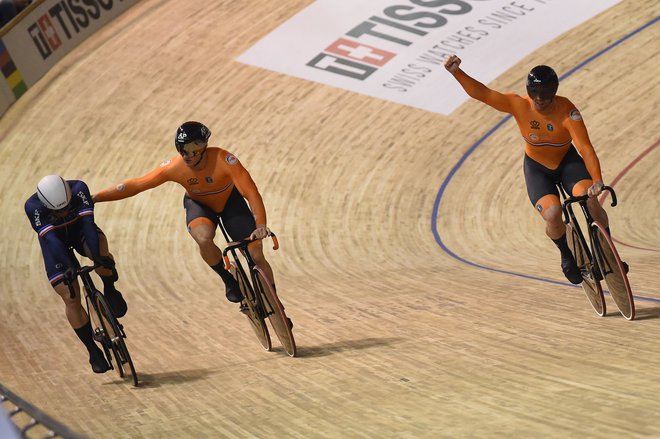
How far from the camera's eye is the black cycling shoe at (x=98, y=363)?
522cm

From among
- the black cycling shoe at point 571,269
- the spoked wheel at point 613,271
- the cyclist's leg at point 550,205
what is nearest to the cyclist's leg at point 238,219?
the cyclist's leg at point 550,205

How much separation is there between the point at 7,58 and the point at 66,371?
19.6 ft

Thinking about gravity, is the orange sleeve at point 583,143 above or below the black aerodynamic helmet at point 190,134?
below

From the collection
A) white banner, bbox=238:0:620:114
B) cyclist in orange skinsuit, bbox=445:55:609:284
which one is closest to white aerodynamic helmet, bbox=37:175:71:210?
cyclist in orange skinsuit, bbox=445:55:609:284

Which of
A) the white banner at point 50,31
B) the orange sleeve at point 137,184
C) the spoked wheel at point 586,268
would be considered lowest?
the spoked wheel at point 586,268

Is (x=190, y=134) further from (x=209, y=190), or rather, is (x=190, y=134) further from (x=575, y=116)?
(x=575, y=116)

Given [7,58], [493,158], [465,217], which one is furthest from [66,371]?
[7,58]

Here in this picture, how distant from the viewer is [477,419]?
385 cm

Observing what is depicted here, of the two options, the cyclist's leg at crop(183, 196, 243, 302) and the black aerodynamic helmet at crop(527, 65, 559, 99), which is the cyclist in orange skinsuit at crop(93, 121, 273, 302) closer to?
the cyclist's leg at crop(183, 196, 243, 302)

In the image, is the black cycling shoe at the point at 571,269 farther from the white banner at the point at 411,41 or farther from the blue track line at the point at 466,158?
the white banner at the point at 411,41

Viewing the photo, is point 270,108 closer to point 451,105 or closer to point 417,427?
point 451,105

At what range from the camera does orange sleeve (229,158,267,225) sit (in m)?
5.29

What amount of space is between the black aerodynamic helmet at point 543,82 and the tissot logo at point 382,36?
19.4 ft

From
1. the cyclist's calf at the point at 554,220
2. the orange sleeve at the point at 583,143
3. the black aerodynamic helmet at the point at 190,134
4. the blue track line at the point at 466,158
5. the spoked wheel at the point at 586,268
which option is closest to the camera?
the orange sleeve at the point at 583,143
